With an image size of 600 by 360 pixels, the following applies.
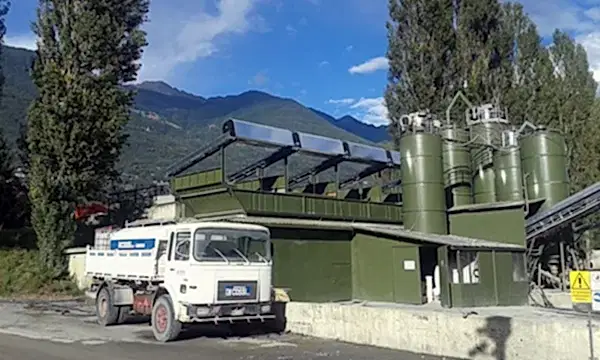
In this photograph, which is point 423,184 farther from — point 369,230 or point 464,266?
point 464,266

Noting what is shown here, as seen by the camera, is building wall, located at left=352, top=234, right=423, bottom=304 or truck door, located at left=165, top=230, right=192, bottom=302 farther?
building wall, located at left=352, top=234, right=423, bottom=304

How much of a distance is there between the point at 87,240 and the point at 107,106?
811cm

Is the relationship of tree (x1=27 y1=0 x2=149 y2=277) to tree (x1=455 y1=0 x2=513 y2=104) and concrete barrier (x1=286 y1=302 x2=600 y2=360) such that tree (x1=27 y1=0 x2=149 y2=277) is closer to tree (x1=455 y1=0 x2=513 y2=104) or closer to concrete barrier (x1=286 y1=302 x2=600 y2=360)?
concrete barrier (x1=286 y1=302 x2=600 y2=360)

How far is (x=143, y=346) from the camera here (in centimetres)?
1343

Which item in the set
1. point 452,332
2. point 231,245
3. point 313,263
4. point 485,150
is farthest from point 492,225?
point 452,332

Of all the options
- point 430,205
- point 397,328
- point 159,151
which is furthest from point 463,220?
point 159,151

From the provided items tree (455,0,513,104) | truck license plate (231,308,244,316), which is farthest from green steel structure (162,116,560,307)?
truck license plate (231,308,244,316)

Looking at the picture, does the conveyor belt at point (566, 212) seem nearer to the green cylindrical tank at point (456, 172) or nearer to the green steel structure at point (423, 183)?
the green steel structure at point (423, 183)

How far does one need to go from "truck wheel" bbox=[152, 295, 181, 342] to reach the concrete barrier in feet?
10.4

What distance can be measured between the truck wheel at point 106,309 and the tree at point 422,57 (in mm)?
23356

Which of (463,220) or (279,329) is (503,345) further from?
(463,220)

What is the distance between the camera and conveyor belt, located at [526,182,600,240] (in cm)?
2667

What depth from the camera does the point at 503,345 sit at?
35.4ft

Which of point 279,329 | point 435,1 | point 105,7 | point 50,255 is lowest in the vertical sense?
point 279,329
